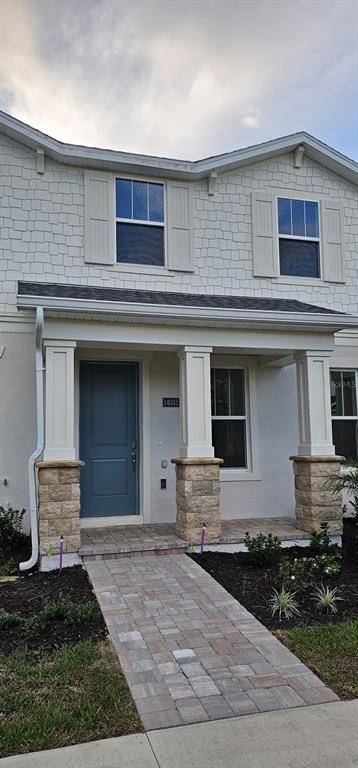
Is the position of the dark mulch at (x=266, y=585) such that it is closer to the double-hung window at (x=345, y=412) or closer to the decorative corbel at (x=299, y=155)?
the double-hung window at (x=345, y=412)

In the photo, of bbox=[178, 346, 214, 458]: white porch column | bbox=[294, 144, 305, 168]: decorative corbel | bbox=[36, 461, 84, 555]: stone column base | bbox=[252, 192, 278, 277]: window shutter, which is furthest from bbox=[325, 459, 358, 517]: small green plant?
bbox=[294, 144, 305, 168]: decorative corbel

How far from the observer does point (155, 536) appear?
646cm

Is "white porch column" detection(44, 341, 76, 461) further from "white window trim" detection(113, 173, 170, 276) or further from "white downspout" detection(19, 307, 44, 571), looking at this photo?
"white window trim" detection(113, 173, 170, 276)

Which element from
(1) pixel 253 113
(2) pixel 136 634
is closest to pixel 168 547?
(2) pixel 136 634

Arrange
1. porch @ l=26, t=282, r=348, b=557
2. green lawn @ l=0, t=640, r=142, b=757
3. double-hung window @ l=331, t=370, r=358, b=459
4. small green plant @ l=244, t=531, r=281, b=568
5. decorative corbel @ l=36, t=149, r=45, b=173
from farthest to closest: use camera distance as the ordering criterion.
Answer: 1. double-hung window @ l=331, t=370, r=358, b=459
2. decorative corbel @ l=36, t=149, r=45, b=173
3. porch @ l=26, t=282, r=348, b=557
4. small green plant @ l=244, t=531, r=281, b=568
5. green lawn @ l=0, t=640, r=142, b=757

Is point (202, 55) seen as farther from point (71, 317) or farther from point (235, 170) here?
point (71, 317)

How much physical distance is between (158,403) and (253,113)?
25.3ft

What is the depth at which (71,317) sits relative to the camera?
19.8 ft

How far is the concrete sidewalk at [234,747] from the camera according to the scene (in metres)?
2.46

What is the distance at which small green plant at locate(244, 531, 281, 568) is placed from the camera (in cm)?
575

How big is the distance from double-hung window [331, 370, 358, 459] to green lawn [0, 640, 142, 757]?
19.0ft

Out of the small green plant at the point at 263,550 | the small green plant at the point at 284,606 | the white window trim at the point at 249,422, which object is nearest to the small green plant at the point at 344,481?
the small green plant at the point at 263,550

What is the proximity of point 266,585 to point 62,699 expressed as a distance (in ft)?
8.47

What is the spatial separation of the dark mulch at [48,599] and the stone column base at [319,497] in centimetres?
298
